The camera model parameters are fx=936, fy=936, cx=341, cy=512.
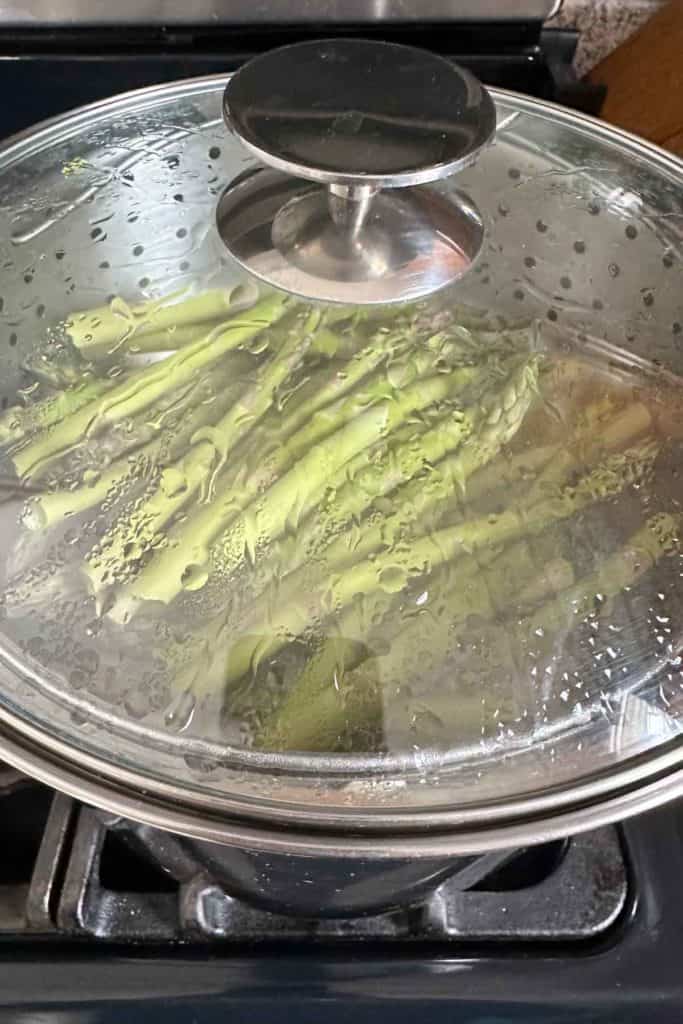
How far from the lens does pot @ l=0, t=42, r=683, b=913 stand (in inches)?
21.1

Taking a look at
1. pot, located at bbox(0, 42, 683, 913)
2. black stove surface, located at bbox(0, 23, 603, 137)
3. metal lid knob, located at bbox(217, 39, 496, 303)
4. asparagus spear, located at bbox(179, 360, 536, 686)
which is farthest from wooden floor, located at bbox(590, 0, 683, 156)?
asparagus spear, located at bbox(179, 360, 536, 686)

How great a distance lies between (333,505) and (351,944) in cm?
35

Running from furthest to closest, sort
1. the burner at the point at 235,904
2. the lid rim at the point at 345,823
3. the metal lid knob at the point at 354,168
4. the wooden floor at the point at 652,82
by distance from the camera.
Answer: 1. the wooden floor at the point at 652,82
2. the burner at the point at 235,904
3. the metal lid knob at the point at 354,168
4. the lid rim at the point at 345,823

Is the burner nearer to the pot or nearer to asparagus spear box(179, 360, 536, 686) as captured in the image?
the pot

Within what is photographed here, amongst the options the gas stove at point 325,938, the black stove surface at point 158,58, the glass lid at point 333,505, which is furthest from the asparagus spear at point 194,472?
the black stove surface at point 158,58

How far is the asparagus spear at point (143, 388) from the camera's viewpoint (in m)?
0.63

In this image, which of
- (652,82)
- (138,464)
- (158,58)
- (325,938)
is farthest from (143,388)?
(652,82)

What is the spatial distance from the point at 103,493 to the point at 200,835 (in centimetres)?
23

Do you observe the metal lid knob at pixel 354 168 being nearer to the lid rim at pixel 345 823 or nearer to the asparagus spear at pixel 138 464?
the asparagus spear at pixel 138 464

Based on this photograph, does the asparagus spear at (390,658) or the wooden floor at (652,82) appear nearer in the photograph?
the asparagus spear at (390,658)

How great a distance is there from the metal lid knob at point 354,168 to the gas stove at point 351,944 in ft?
1.53

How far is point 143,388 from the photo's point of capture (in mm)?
661

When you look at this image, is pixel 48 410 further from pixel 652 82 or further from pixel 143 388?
pixel 652 82

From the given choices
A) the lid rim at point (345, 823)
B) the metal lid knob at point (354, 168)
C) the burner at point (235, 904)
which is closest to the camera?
the lid rim at point (345, 823)
